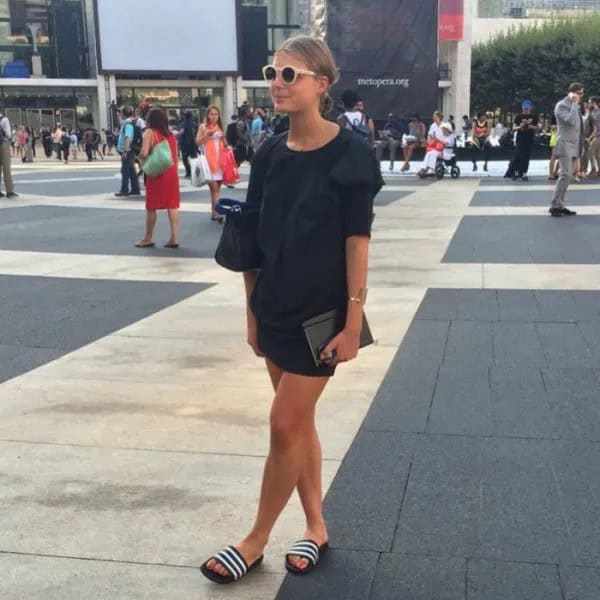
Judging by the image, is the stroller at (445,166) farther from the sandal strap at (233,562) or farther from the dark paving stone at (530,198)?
the sandal strap at (233,562)

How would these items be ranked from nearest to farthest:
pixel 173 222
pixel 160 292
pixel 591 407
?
pixel 591 407
pixel 160 292
pixel 173 222

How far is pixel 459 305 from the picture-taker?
21.8 ft

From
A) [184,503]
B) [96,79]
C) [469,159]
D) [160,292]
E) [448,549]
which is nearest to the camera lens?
[448,549]

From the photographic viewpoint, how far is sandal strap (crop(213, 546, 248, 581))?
2.70 metres

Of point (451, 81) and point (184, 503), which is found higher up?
point (451, 81)

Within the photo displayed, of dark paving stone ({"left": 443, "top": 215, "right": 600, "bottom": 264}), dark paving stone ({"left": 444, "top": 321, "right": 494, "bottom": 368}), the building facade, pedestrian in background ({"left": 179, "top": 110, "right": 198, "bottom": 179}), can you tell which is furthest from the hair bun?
the building facade

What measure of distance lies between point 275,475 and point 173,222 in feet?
24.1

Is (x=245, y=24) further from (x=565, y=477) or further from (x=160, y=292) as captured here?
(x=565, y=477)

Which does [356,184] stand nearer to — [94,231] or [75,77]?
[94,231]

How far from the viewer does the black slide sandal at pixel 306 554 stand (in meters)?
2.76

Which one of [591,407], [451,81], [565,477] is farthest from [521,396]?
[451,81]

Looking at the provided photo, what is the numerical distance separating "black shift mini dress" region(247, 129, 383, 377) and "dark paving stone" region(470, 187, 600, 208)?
38.0 feet

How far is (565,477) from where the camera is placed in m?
3.45

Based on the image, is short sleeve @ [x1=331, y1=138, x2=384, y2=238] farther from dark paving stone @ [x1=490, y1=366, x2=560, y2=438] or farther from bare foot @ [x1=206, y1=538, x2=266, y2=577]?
dark paving stone @ [x1=490, y1=366, x2=560, y2=438]
